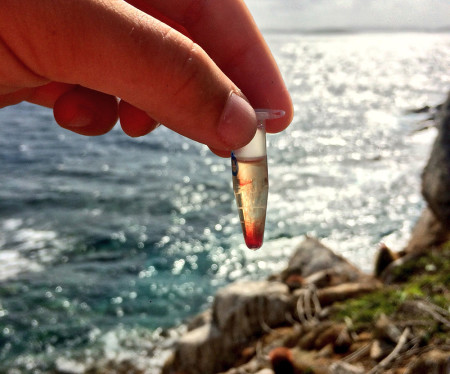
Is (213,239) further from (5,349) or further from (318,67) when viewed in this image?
(318,67)

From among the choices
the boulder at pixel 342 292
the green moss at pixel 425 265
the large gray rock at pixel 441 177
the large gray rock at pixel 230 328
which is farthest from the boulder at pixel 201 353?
the large gray rock at pixel 441 177

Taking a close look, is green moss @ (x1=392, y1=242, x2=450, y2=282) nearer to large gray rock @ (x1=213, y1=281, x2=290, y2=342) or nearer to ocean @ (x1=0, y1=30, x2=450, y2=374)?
large gray rock @ (x1=213, y1=281, x2=290, y2=342)

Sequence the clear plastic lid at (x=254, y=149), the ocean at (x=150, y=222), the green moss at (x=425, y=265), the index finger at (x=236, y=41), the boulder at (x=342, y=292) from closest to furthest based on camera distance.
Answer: the clear plastic lid at (x=254, y=149), the index finger at (x=236, y=41), the boulder at (x=342, y=292), the green moss at (x=425, y=265), the ocean at (x=150, y=222)

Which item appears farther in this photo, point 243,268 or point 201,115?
point 243,268

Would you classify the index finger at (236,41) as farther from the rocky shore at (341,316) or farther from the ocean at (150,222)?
the ocean at (150,222)

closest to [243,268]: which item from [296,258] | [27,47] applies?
[296,258]
